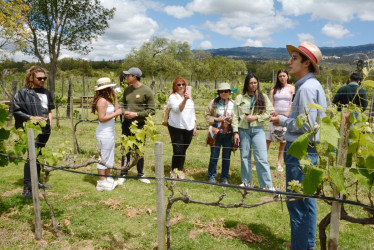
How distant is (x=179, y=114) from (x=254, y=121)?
117cm

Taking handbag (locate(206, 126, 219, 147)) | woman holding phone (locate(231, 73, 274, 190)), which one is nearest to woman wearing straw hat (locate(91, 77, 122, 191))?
handbag (locate(206, 126, 219, 147))

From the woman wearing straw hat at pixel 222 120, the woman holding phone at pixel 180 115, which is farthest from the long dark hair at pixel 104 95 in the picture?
the woman wearing straw hat at pixel 222 120

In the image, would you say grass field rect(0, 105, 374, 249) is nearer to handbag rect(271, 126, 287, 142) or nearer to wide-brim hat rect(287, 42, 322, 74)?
handbag rect(271, 126, 287, 142)

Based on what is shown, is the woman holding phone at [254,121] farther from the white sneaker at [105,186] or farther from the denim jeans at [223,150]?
the white sneaker at [105,186]

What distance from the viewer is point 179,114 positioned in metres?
4.31

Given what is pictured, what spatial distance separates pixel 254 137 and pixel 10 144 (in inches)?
237

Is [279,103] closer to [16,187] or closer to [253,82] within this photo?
[253,82]

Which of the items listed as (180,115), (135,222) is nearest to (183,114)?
(180,115)

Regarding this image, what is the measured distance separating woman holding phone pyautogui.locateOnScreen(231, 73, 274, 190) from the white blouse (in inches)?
29.2

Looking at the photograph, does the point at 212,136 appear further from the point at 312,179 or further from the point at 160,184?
the point at 312,179

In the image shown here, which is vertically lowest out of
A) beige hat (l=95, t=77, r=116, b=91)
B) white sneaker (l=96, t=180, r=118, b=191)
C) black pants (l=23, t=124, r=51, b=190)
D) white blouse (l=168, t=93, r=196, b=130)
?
white sneaker (l=96, t=180, r=118, b=191)

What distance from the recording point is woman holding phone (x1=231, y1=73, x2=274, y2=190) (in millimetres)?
3879

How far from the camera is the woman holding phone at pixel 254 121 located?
3879 millimetres

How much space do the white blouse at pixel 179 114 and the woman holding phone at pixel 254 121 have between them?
2.43 feet
